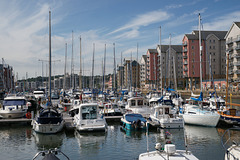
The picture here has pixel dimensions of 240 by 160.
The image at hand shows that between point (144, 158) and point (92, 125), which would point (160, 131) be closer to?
point (92, 125)

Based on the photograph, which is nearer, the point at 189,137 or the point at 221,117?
the point at 189,137

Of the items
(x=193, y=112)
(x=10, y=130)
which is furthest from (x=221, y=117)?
(x=10, y=130)

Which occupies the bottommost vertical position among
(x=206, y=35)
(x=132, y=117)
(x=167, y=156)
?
(x=132, y=117)

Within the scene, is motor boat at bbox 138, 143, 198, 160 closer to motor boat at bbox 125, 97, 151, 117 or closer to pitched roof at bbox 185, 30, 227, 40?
motor boat at bbox 125, 97, 151, 117

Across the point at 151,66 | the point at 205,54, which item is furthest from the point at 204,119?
the point at 151,66

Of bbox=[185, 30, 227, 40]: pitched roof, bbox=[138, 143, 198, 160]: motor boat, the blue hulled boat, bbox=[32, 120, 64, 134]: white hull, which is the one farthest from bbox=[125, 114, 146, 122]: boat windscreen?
bbox=[185, 30, 227, 40]: pitched roof

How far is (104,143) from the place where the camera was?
2502 centimetres

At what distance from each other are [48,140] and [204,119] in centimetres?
1834

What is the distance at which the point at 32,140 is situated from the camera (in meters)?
27.1

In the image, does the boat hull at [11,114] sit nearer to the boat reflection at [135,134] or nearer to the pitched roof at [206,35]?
the boat reflection at [135,134]

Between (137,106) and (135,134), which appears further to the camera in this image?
(137,106)

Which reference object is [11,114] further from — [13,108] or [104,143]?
[104,143]

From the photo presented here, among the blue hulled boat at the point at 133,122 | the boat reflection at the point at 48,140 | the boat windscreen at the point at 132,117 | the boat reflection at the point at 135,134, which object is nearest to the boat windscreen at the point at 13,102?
the boat reflection at the point at 48,140

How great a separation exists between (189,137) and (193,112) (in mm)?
6716
